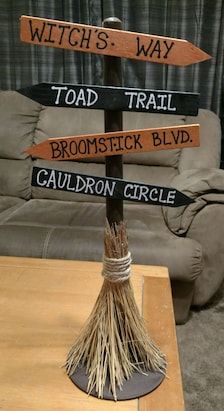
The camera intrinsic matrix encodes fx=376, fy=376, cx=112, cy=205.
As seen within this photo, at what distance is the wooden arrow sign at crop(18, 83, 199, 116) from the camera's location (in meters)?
0.60

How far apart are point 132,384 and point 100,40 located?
0.60 metres

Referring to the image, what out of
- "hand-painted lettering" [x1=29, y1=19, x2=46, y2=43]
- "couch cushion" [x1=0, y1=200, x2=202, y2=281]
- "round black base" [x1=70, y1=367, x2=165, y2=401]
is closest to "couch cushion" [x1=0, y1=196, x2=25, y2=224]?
"couch cushion" [x1=0, y1=200, x2=202, y2=281]

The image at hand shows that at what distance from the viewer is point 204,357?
146 cm

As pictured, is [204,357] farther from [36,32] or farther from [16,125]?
[16,125]

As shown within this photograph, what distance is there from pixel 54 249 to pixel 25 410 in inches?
32.9

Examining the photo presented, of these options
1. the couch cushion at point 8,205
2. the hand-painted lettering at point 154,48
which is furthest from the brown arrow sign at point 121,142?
the couch cushion at point 8,205

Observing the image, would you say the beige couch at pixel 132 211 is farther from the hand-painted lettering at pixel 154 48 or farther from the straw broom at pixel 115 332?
the hand-painted lettering at pixel 154 48

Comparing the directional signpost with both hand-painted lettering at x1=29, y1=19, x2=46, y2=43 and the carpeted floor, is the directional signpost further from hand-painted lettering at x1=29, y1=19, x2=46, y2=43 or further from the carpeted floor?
the carpeted floor

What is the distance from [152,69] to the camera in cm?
230

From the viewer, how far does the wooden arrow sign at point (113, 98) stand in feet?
1.96

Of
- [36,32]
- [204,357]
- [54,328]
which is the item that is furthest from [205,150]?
[36,32]

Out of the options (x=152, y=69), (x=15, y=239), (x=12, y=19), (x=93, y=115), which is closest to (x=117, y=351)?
(x=15, y=239)

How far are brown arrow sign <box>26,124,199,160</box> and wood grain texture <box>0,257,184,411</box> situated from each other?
430mm

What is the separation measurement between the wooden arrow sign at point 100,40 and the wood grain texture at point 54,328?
1.93 ft
